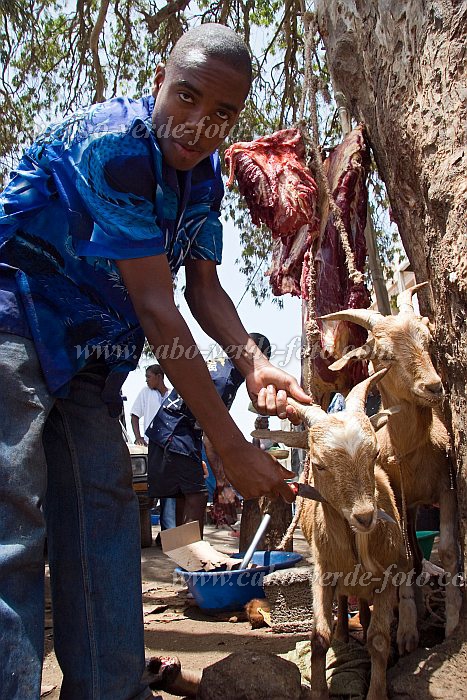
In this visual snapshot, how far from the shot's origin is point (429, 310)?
12.9ft

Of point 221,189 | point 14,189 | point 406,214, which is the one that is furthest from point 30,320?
point 406,214

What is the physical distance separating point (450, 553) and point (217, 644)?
1705 millimetres

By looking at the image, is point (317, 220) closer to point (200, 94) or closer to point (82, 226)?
point (200, 94)

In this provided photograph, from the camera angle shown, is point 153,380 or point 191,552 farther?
point 153,380

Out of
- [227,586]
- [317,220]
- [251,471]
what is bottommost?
[227,586]

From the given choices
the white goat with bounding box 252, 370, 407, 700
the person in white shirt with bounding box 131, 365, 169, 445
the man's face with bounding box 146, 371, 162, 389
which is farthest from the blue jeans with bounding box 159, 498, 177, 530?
the white goat with bounding box 252, 370, 407, 700

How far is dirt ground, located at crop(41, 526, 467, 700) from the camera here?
2947mm

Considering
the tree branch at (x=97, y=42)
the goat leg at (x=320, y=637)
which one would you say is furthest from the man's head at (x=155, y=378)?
the goat leg at (x=320, y=637)

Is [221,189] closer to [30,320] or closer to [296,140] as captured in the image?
[30,320]

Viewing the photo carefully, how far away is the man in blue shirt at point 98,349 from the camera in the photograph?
232 centimetres

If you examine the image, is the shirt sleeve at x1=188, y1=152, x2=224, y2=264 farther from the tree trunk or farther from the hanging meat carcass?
the hanging meat carcass

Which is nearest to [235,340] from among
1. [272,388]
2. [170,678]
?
[272,388]

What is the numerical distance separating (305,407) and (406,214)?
140 cm

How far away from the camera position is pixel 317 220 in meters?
5.12
